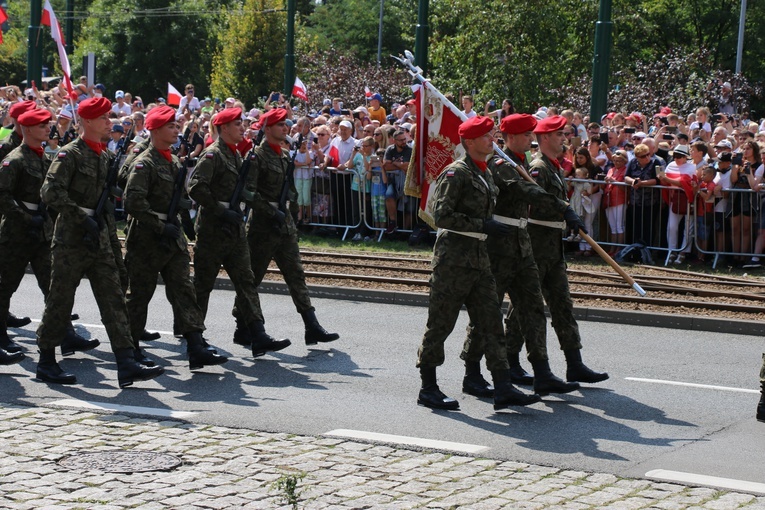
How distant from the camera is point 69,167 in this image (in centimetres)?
941

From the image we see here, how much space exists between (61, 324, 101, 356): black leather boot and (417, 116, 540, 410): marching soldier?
343 cm

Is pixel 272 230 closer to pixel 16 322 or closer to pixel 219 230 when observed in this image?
pixel 219 230

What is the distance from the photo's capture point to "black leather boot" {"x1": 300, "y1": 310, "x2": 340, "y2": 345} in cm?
1120

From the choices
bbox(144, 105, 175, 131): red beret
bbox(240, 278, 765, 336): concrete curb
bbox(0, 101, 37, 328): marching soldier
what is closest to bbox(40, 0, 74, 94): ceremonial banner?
bbox(0, 101, 37, 328): marching soldier

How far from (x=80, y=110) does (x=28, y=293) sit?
5.23 meters

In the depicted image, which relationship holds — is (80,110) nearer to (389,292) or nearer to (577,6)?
(389,292)

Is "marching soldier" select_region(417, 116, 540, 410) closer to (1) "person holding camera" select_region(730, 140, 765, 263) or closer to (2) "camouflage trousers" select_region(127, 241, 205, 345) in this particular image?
(2) "camouflage trousers" select_region(127, 241, 205, 345)

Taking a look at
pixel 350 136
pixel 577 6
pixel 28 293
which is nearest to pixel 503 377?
pixel 28 293

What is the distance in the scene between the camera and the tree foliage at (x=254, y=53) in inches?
2003

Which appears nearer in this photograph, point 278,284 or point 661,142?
point 278,284

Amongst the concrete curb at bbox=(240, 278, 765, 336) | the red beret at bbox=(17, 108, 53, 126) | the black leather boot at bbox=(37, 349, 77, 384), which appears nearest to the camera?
the black leather boot at bbox=(37, 349, 77, 384)

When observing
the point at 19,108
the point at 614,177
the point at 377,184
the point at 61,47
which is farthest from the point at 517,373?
the point at 377,184

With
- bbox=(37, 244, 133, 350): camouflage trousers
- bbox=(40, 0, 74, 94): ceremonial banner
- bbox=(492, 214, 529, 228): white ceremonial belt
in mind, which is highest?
bbox=(40, 0, 74, 94): ceremonial banner

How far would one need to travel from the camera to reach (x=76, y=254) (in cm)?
943
